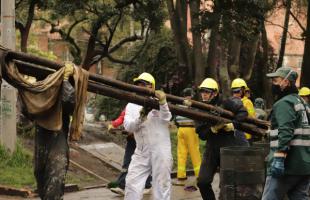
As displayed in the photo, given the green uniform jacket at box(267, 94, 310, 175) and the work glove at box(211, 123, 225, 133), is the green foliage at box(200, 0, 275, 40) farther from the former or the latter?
the green uniform jacket at box(267, 94, 310, 175)

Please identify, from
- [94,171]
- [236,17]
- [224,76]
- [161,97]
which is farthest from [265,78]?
[161,97]

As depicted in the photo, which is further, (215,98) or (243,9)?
(243,9)

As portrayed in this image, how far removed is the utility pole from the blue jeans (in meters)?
6.34

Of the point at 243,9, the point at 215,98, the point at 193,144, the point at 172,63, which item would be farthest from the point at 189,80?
the point at 215,98

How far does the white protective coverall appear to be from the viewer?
8.07m

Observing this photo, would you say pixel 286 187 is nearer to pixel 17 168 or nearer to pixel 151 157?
pixel 151 157

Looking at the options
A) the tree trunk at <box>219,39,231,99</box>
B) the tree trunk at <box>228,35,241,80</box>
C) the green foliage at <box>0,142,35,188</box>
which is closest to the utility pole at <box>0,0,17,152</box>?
the green foliage at <box>0,142,35,188</box>

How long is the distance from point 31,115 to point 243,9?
8.44 m

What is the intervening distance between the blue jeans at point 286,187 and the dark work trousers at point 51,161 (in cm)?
227

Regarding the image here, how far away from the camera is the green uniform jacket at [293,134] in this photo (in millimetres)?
6641

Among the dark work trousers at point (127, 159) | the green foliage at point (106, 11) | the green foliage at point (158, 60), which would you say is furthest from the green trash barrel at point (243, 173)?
the green foliage at point (158, 60)

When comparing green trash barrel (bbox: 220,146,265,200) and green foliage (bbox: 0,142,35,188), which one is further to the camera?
green foliage (bbox: 0,142,35,188)

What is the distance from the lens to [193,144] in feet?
38.0

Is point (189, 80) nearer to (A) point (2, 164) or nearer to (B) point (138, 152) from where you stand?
(A) point (2, 164)
